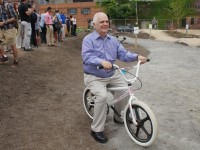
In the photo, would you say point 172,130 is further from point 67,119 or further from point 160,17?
point 160,17

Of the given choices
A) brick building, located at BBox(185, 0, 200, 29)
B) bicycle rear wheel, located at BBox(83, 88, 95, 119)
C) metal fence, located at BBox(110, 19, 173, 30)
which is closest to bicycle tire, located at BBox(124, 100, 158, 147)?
bicycle rear wheel, located at BBox(83, 88, 95, 119)

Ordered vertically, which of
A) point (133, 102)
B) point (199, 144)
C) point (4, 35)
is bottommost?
point (199, 144)

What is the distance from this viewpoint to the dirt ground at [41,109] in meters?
5.30

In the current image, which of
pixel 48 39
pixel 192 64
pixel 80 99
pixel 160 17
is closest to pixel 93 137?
pixel 80 99

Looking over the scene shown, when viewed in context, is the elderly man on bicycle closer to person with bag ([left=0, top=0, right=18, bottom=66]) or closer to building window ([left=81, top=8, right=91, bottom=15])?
person with bag ([left=0, top=0, right=18, bottom=66])

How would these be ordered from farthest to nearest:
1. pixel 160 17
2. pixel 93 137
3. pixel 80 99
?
pixel 160 17 < pixel 80 99 < pixel 93 137

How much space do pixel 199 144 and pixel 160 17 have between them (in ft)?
198

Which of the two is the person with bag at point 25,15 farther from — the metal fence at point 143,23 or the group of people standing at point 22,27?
the metal fence at point 143,23

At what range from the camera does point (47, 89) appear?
28.3 feet

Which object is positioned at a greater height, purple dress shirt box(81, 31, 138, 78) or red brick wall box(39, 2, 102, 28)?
red brick wall box(39, 2, 102, 28)

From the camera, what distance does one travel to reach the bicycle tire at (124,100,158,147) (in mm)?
4734

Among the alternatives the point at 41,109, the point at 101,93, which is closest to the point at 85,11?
the point at 41,109

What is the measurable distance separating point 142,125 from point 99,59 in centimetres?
126

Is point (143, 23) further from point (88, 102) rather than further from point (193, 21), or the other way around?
point (88, 102)
